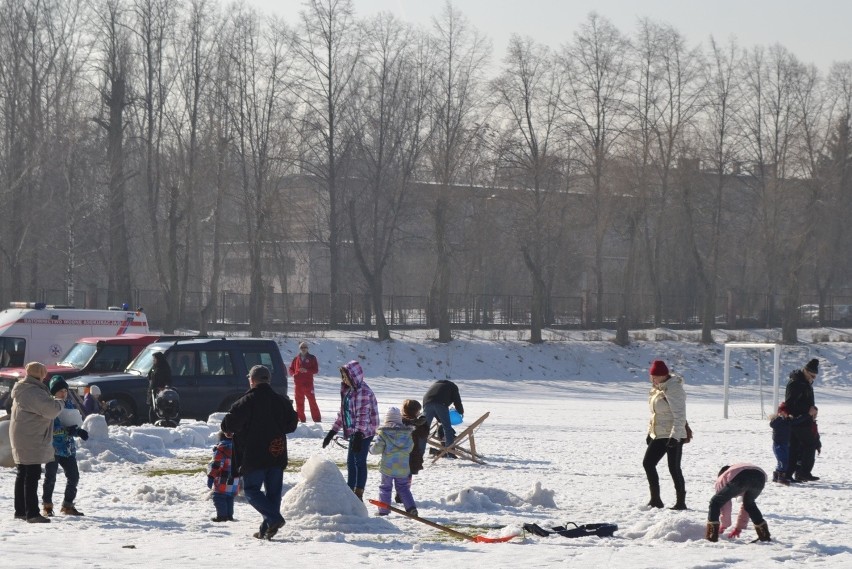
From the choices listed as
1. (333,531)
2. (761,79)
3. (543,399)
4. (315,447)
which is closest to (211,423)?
(315,447)

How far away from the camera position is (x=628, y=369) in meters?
50.5

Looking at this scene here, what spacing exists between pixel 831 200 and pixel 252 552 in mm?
53329

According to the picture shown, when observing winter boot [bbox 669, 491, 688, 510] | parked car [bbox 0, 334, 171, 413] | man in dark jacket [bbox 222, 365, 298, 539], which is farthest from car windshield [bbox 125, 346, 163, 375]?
man in dark jacket [bbox 222, 365, 298, 539]

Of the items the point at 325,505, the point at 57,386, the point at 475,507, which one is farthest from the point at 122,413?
the point at 325,505

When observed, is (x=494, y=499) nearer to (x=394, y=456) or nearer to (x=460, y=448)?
(x=394, y=456)

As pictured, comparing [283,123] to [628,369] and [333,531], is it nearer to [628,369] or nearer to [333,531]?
[628,369]

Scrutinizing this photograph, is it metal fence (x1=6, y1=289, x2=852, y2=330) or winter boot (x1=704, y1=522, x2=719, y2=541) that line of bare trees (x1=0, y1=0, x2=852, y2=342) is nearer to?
metal fence (x1=6, y1=289, x2=852, y2=330)

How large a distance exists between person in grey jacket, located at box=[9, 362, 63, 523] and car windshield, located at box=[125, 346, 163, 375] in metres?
11.8

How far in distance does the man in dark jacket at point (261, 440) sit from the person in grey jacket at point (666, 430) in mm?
4308

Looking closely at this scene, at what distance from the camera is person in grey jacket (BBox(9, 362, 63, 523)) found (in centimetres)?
1150

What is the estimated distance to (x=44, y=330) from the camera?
27.3 m

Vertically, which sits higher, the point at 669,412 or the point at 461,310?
the point at 461,310

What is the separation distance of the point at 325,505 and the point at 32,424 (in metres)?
2.79

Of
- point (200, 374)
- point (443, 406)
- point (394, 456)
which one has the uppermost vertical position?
point (200, 374)
